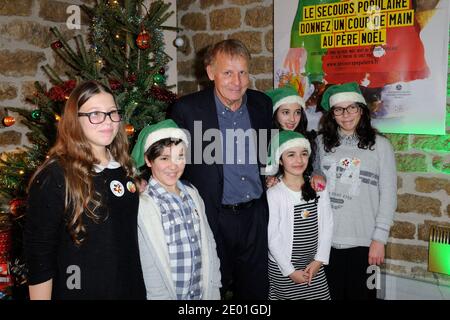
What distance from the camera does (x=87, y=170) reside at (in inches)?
62.7

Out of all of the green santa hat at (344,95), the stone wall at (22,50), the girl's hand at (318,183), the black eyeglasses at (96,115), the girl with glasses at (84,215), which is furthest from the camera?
the stone wall at (22,50)

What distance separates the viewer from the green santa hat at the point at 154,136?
196cm

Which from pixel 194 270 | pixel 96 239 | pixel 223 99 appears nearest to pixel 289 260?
pixel 194 270

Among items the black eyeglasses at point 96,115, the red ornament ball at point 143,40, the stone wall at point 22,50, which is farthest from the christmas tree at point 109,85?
the black eyeglasses at point 96,115

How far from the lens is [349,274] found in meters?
2.42

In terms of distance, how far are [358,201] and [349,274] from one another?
0.41 meters

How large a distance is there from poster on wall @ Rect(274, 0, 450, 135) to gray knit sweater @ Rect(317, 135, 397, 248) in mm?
580

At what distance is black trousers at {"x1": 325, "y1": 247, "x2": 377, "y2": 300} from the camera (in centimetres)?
239

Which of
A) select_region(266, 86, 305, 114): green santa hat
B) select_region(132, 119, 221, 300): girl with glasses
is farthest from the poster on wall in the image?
select_region(132, 119, 221, 300): girl with glasses

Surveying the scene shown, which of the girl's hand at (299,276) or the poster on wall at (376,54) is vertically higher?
the poster on wall at (376,54)

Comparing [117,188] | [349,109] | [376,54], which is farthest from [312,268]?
[376,54]

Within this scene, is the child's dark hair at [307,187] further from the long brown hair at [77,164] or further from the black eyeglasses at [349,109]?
the long brown hair at [77,164]

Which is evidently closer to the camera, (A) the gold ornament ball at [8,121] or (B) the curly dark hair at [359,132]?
(B) the curly dark hair at [359,132]

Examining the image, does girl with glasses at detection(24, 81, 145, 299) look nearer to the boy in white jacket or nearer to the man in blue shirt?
the man in blue shirt
